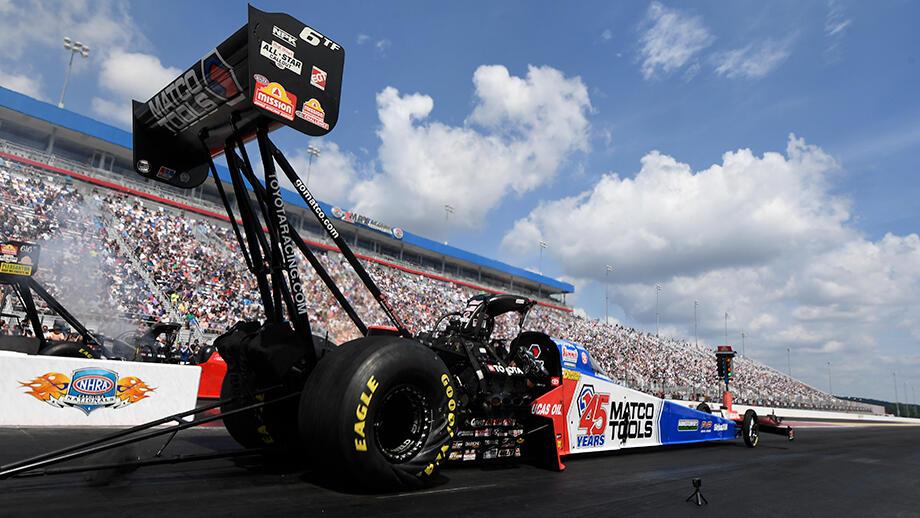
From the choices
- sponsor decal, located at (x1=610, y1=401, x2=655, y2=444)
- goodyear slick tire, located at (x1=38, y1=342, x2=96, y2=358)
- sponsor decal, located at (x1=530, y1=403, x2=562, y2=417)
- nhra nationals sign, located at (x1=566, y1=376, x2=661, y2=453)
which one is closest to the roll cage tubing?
sponsor decal, located at (x1=530, y1=403, x2=562, y2=417)

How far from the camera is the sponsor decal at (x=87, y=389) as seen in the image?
783 centimetres

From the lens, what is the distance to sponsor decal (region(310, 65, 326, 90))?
464cm

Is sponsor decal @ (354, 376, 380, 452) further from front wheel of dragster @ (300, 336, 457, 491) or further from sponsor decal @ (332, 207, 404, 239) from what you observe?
sponsor decal @ (332, 207, 404, 239)

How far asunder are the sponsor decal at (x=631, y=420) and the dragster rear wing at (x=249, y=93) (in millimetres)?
5606

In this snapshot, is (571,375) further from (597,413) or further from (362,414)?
(362,414)

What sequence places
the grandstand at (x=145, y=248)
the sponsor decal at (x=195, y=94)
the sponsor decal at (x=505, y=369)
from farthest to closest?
the grandstand at (x=145, y=248), the sponsor decal at (x=505, y=369), the sponsor decal at (x=195, y=94)

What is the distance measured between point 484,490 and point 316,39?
426cm

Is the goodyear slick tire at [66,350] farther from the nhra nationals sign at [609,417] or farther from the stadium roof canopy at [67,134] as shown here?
the stadium roof canopy at [67,134]

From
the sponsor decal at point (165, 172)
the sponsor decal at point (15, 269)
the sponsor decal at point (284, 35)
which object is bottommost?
the sponsor decal at point (15, 269)

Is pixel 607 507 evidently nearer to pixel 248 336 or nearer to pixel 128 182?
pixel 248 336

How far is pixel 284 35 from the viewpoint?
175 inches

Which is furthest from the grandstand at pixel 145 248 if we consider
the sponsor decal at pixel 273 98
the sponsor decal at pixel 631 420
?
the sponsor decal at pixel 631 420

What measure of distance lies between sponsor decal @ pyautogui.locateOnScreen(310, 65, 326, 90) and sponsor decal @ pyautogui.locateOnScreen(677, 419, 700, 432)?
25.6 feet

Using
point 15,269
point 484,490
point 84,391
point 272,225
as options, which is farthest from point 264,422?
point 15,269
